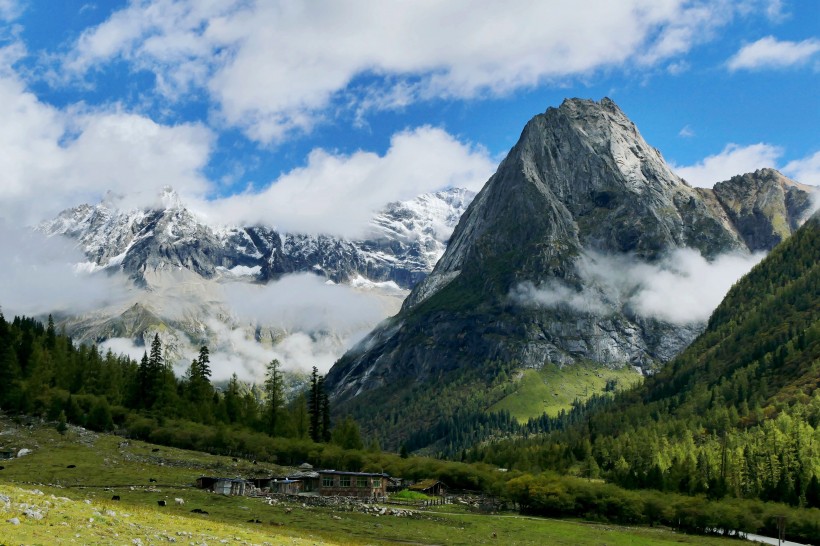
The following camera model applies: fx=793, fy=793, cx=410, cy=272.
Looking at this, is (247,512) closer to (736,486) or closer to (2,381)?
(2,381)

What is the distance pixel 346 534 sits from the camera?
94.8m

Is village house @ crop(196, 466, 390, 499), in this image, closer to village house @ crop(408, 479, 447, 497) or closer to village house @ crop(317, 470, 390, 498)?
village house @ crop(317, 470, 390, 498)

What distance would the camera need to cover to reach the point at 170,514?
8300cm

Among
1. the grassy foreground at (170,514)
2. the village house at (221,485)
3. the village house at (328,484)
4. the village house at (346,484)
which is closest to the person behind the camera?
the grassy foreground at (170,514)

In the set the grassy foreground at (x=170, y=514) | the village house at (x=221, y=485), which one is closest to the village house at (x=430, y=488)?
the grassy foreground at (x=170, y=514)

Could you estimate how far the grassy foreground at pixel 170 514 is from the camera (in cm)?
5175

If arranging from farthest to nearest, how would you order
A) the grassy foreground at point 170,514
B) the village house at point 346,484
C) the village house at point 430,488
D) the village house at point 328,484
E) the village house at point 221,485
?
the village house at point 430,488
the village house at point 346,484
the village house at point 328,484
the village house at point 221,485
the grassy foreground at point 170,514

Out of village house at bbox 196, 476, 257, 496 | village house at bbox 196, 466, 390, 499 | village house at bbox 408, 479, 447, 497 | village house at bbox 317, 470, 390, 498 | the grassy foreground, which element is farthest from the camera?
village house at bbox 408, 479, 447, 497

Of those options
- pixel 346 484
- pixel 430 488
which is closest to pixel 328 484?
pixel 346 484

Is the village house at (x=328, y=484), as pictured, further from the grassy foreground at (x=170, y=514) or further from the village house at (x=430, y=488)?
the village house at (x=430, y=488)

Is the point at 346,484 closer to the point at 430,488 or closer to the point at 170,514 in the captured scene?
the point at 430,488

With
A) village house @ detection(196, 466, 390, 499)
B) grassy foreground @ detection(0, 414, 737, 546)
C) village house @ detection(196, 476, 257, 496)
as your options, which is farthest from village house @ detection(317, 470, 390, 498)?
village house @ detection(196, 476, 257, 496)

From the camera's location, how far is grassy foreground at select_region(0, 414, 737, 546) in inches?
2037

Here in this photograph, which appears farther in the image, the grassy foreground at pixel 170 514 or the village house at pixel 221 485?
the village house at pixel 221 485
